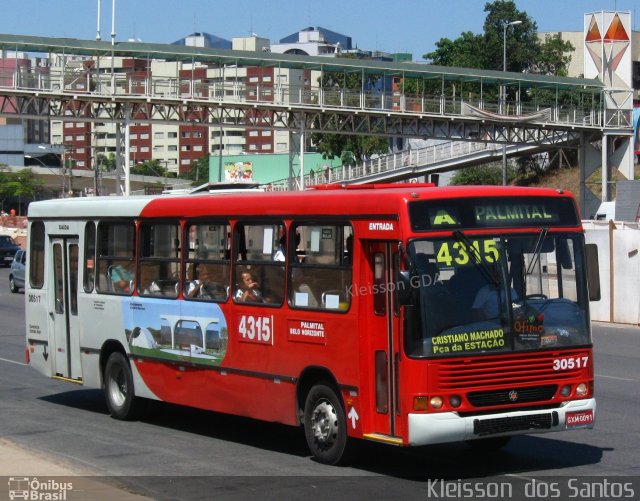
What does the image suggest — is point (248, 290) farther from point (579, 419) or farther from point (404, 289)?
point (579, 419)

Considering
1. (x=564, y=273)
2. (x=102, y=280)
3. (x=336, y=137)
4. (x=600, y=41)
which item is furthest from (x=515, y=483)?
(x=336, y=137)

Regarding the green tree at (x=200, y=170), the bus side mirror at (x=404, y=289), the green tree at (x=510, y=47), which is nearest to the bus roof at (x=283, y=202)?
the bus side mirror at (x=404, y=289)

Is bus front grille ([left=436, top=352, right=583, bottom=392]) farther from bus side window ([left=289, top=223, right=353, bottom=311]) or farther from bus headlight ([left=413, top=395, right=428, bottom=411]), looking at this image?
bus side window ([left=289, top=223, right=353, bottom=311])

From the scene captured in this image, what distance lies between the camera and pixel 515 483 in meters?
9.59

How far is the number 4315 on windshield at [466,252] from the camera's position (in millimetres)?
9711

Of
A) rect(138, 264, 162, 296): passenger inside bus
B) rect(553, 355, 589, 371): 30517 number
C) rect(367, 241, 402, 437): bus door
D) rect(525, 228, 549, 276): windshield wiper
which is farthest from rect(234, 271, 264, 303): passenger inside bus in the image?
rect(553, 355, 589, 371): 30517 number

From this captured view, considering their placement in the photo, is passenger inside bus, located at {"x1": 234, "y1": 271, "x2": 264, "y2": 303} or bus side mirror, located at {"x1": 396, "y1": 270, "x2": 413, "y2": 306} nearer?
bus side mirror, located at {"x1": 396, "y1": 270, "x2": 413, "y2": 306}

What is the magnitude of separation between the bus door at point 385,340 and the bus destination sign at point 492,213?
1.18 feet

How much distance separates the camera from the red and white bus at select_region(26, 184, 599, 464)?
9.60 metres

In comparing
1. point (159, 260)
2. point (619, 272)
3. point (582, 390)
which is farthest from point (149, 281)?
point (619, 272)

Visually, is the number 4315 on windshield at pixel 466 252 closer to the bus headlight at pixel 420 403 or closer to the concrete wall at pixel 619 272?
the bus headlight at pixel 420 403

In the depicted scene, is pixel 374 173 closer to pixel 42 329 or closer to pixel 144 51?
pixel 144 51

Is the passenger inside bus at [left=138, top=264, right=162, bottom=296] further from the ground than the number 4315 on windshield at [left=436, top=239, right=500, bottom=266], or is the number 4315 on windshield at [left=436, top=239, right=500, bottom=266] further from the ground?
the number 4315 on windshield at [left=436, top=239, right=500, bottom=266]

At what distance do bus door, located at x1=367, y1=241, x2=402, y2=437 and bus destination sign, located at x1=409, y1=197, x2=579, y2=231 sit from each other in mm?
360
